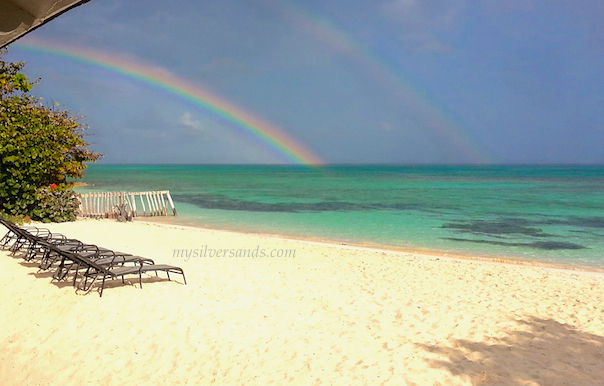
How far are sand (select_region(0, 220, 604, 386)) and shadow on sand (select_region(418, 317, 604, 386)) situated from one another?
2 centimetres

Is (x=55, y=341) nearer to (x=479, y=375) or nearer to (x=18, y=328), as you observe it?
(x=18, y=328)

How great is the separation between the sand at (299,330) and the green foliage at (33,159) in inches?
273

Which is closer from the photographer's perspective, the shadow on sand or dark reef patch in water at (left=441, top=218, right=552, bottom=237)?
the shadow on sand

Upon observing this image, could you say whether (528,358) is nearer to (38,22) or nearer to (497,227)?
(38,22)

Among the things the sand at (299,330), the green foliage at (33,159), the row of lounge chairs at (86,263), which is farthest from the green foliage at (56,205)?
the sand at (299,330)

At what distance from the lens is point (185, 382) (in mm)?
4168

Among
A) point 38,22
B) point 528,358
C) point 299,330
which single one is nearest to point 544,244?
point 528,358

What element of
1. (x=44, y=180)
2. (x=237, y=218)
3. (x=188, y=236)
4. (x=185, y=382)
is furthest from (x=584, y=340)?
(x=237, y=218)

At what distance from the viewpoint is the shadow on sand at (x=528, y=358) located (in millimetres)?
4148

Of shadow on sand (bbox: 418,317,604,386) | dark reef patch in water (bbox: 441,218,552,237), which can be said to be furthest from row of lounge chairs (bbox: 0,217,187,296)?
dark reef patch in water (bbox: 441,218,552,237)

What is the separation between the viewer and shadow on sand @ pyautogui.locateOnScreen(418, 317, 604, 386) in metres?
4.15

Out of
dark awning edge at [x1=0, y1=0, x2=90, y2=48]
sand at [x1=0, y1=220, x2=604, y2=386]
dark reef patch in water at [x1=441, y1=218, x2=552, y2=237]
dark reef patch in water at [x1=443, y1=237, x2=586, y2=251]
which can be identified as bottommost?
dark reef patch in water at [x1=441, y1=218, x2=552, y2=237]

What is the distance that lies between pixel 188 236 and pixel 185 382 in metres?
9.97

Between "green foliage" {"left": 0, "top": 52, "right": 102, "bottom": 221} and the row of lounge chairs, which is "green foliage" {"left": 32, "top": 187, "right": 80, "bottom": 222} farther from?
the row of lounge chairs
